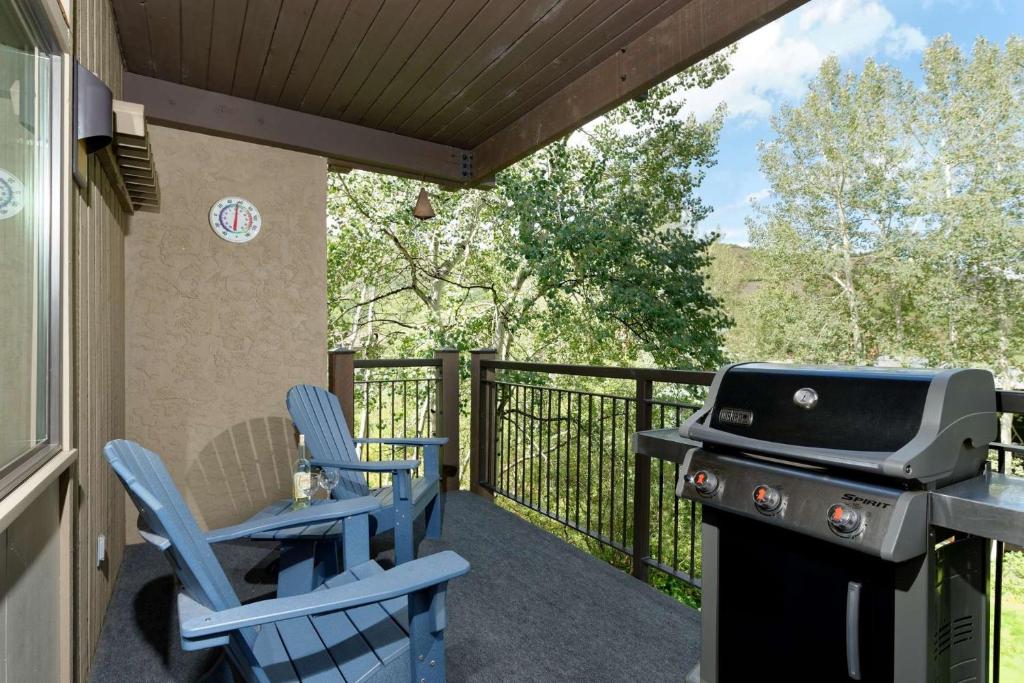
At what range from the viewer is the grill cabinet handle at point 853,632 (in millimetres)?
1295

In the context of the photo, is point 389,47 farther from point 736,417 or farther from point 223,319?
point 736,417

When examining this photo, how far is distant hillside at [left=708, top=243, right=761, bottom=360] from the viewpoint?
1161 centimetres

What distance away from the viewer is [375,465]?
252 centimetres

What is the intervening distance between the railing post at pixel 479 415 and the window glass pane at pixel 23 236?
9.66ft

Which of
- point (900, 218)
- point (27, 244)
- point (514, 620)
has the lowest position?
point (514, 620)

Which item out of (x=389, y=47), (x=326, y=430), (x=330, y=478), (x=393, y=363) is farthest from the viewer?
(x=393, y=363)

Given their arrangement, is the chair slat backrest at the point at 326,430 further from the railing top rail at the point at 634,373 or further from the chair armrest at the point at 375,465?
the railing top rail at the point at 634,373

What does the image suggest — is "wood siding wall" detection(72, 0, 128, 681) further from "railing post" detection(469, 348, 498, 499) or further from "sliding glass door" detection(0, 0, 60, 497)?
"railing post" detection(469, 348, 498, 499)

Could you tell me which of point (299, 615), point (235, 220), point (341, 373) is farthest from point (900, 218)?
point (299, 615)

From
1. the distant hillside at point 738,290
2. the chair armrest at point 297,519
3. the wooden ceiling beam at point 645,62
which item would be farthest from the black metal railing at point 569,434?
the distant hillside at point 738,290

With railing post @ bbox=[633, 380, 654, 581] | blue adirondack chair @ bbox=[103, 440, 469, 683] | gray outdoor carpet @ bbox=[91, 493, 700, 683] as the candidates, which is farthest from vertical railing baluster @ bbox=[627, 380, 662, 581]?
blue adirondack chair @ bbox=[103, 440, 469, 683]

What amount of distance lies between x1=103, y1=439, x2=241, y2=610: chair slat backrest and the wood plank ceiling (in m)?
1.91

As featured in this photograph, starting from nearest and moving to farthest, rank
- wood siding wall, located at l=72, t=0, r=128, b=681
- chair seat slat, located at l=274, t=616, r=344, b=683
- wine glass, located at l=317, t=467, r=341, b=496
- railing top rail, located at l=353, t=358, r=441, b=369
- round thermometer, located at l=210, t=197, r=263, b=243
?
chair seat slat, located at l=274, t=616, r=344, b=683, wood siding wall, located at l=72, t=0, r=128, b=681, wine glass, located at l=317, t=467, r=341, b=496, round thermometer, located at l=210, t=197, r=263, b=243, railing top rail, located at l=353, t=358, r=441, b=369

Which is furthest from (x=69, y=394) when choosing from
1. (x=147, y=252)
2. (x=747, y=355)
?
(x=747, y=355)
